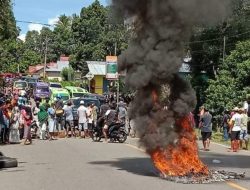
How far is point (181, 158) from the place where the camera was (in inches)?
516

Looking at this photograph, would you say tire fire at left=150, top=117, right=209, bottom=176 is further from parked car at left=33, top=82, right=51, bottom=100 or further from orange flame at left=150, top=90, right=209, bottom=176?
parked car at left=33, top=82, right=51, bottom=100

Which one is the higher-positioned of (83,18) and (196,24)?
(83,18)

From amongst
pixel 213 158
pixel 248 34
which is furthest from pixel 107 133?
pixel 248 34

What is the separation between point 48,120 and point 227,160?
10.6 m

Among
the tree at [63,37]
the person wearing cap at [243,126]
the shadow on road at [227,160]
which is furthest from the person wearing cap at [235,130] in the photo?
the tree at [63,37]

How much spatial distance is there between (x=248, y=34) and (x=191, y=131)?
32724 millimetres

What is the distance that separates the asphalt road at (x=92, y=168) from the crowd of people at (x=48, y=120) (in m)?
1.47

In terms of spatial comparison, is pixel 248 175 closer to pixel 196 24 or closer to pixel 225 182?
pixel 225 182

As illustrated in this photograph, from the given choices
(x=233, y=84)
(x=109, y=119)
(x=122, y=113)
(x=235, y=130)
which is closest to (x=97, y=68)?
(x=233, y=84)

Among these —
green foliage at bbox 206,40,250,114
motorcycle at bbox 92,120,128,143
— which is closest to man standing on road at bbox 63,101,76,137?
Answer: motorcycle at bbox 92,120,128,143

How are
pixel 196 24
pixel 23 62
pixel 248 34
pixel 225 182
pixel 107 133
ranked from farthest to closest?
pixel 23 62
pixel 248 34
pixel 107 133
pixel 196 24
pixel 225 182

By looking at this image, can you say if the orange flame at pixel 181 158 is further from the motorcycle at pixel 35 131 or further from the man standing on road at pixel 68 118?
the man standing on road at pixel 68 118

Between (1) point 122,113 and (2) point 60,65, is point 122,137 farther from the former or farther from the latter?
(2) point 60,65

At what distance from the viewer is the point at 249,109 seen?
28.7m
